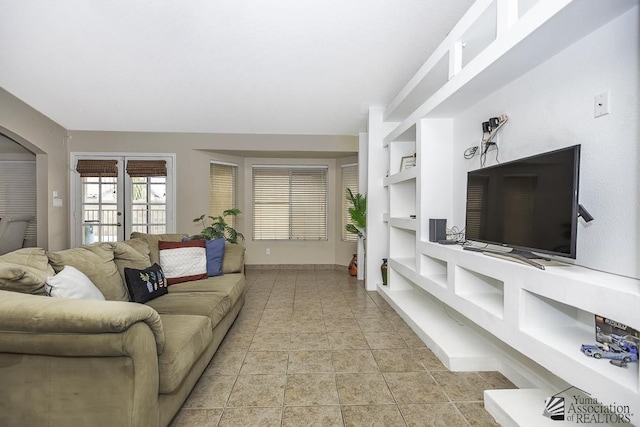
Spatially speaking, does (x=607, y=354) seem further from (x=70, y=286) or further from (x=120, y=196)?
(x=120, y=196)

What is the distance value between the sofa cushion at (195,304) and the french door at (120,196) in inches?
134

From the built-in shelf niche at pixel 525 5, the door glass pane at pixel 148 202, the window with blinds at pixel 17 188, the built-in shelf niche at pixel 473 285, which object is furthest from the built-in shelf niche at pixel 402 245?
the window with blinds at pixel 17 188

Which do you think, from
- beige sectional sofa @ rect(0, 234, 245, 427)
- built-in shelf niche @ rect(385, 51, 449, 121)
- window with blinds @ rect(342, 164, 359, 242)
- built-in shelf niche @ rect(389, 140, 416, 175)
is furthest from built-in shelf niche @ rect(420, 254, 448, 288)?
window with blinds @ rect(342, 164, 359, 242)

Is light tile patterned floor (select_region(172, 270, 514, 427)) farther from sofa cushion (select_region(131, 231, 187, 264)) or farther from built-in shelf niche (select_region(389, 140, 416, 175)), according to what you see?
built-in shelf niche (select_region(389, 140, 416, 175))

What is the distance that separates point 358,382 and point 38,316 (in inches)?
69.3

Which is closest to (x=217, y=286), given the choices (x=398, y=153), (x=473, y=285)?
(x=473, y=285)

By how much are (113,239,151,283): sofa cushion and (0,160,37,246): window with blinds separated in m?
4.63

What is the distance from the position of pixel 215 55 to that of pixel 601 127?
3136 mm

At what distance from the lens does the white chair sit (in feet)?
15.8

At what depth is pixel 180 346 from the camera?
63.7 inches

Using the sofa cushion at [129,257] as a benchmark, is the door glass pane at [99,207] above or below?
above

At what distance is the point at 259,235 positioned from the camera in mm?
6430

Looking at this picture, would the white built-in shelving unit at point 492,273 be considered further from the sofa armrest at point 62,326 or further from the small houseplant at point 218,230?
the small houseplant at point 218,230

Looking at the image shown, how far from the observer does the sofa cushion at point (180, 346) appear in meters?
1.48
